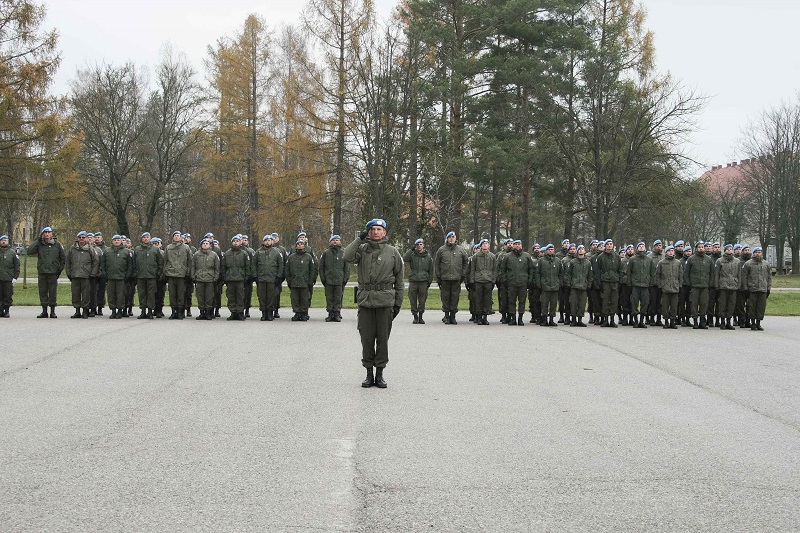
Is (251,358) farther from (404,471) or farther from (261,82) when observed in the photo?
(261,82)

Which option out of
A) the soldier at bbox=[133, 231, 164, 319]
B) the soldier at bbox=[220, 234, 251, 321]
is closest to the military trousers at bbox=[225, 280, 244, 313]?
the soldier at bbox=[220, 234, 251, 321]

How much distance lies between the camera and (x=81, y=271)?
18.8m

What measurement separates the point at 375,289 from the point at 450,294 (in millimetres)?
9734

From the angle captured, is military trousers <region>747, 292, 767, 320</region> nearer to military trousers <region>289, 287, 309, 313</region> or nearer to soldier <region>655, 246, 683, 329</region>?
soldier <region>655, 246, 683, 329</region>

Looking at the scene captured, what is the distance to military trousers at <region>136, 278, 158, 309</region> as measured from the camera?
18.9 meters

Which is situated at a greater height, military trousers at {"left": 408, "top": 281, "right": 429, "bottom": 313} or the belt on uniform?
the belt on uniform

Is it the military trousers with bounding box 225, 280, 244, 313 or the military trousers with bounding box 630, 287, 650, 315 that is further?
the military trousers with bounding box 630, 287, 650, 315

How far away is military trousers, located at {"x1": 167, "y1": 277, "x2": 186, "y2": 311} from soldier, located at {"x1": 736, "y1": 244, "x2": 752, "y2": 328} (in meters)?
13.8

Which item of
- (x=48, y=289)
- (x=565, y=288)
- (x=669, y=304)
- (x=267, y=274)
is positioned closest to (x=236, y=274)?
(x=267, y=274)

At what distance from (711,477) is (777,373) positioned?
6.29 meters

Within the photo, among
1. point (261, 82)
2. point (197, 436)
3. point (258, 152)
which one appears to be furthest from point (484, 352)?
point (261, 82)

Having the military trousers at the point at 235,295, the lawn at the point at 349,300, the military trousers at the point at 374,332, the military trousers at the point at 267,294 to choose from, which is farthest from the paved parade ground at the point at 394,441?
the lawn at the point at 349,300

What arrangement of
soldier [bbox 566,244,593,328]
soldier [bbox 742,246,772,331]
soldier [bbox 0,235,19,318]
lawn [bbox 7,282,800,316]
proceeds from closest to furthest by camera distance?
1. soldier [bbox 0,235,19,318]
2. soldier [bbox 742,246,772,331]
3. soldier [bbox 566,244,593,328]
4. lawn [bbox 7,282,800,316]

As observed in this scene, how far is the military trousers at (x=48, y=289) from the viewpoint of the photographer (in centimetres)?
1858
